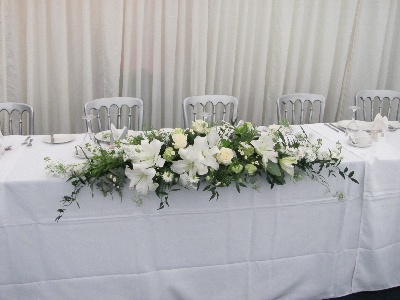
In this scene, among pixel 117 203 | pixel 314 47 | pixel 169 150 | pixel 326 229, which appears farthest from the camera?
pixel 314 47

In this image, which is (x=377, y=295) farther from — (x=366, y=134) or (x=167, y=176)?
(x=167, y=176)

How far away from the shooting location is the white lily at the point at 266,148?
1.65 meters

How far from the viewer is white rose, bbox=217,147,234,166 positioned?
5.16 feet

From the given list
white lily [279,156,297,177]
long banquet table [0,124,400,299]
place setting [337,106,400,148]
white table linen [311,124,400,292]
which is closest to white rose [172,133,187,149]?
long banquet table [0,124,400,299]

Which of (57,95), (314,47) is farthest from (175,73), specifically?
(314,47)

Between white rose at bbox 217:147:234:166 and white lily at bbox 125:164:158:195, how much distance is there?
0.25 m

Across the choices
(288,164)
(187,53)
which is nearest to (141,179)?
(288,164)

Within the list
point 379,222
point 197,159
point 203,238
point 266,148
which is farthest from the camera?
point 379,222

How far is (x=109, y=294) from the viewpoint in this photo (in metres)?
1.82

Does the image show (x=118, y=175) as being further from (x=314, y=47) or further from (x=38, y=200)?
(x=314, y=47)

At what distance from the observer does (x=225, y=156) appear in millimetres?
1571

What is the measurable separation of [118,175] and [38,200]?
0.35 metres

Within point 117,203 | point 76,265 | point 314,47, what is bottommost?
point 76,265

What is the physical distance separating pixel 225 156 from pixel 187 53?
213 centimetres
